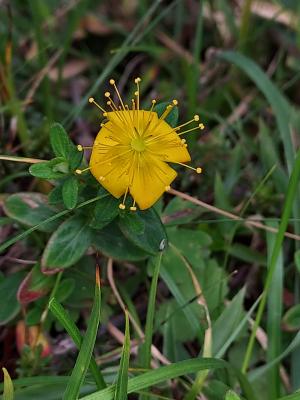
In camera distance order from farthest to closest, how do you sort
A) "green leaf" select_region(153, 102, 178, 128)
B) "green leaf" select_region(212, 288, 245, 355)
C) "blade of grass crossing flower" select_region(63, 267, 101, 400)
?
"green leaf" select_region(212, 288, 245, 355), "green leaf" select_region(153, 102, 178, 128), "blade of grass crossing flower" select_region(63, 267, 101, 400)

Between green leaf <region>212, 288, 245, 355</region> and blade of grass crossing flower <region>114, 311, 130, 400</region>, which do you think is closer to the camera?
blade of grass crossing flower <region>114, 311, 130, 400</region>

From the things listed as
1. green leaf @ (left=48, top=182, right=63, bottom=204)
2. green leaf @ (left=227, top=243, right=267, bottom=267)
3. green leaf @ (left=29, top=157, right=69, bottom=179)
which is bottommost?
green leaf @ (left=227, top=243, right=267, bottom=267)

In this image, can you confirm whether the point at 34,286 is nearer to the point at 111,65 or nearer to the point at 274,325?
the point at 274,325

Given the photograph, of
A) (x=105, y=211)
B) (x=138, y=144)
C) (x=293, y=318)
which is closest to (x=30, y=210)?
(x=105, y=211)

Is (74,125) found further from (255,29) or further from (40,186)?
(255,29)

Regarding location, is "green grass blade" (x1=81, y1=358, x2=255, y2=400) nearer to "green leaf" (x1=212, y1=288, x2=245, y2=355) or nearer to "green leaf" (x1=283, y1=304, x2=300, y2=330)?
"green leaf" (x1=212, y1=288, x2=245, y2=355)

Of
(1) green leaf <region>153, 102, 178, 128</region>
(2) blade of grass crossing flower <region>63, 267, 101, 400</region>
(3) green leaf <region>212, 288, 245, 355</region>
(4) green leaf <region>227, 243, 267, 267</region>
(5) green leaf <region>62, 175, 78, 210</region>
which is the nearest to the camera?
(2) blade of grass crossing flower <region>63, 267, 101, 400</region>

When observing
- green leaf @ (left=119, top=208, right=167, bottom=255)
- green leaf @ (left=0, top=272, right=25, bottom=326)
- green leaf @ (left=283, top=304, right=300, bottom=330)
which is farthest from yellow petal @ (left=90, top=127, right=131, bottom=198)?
green leaf @ (left=283, top=304, right=300, bottom=330)

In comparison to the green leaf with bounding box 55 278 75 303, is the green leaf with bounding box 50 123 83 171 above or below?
above
